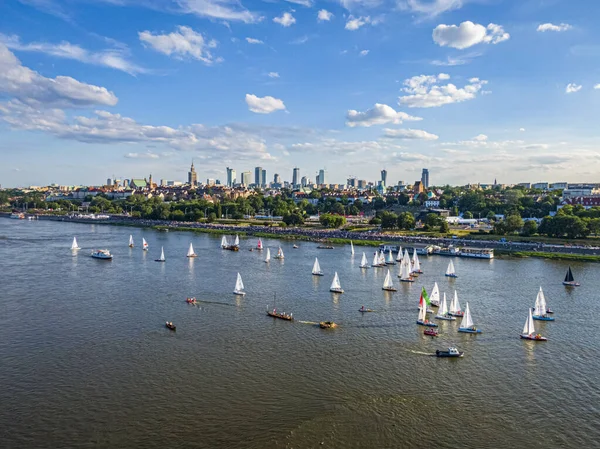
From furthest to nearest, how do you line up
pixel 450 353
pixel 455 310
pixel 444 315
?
pixel 455 310
pixel 444 315
pixel 450 353

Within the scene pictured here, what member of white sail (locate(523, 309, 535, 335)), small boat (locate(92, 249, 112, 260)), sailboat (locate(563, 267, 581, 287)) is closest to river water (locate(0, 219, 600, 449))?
white sail (locate(523, 309, 535, 335))

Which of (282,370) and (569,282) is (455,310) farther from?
(569,282)

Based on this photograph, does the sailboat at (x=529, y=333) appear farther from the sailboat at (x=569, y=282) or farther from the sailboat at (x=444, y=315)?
the sailboat at (x=569, y=282)

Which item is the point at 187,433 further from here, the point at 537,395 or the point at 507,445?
the point at 537,395

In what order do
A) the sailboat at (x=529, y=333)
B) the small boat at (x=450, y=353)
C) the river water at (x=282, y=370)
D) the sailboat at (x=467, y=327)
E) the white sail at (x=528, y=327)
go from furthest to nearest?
the sailboat at (x=467, y=327), the white sail at (x=528, y=327), the sailboat at (x=529, y=333), the small boat at (x=450, y=353), the river water at (x=282, y=370)

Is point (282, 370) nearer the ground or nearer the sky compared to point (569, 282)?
nearer the ground

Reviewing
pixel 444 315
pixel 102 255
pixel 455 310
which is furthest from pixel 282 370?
pixel 102 255

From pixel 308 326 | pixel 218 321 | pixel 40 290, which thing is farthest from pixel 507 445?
pixel 40 290

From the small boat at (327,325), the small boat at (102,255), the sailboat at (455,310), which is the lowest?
the small boat at (327,325)

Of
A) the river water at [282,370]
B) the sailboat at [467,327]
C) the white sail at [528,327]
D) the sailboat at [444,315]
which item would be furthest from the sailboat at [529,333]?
the sailboat at [444,315]
